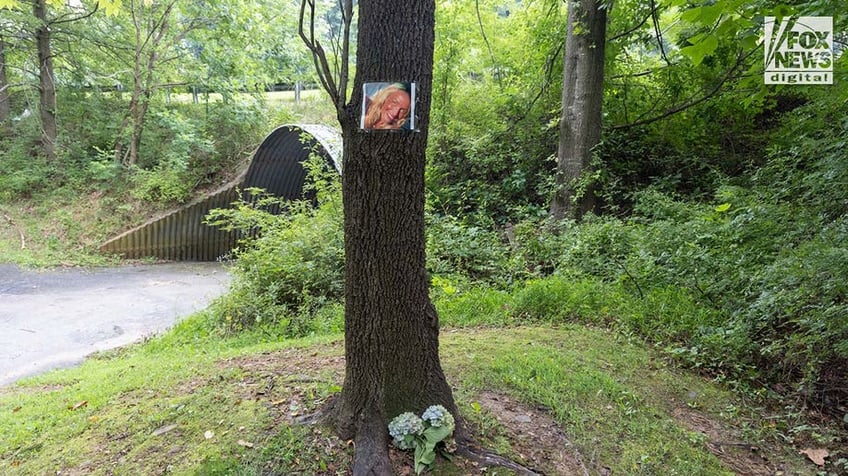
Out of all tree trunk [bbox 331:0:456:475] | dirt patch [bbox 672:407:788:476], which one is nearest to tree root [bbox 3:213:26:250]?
tree trunk [bbox 331:0:456:475]

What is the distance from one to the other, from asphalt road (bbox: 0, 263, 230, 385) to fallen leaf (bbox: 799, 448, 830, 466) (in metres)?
6.28

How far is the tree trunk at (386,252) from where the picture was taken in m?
1.77

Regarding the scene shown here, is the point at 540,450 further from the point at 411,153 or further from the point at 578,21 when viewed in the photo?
the point at 578,21

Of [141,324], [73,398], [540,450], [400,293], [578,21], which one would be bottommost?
[141,324]

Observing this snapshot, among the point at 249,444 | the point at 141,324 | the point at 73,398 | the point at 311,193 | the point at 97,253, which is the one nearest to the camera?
the point at 249,444

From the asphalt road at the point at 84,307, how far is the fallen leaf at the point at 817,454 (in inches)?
247

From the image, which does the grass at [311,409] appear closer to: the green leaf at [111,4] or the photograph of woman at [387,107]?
the photograph of woman at [387,107]

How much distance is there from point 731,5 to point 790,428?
2.11 meters

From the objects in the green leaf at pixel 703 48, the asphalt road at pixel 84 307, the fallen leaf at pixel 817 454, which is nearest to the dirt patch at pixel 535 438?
the fallen leaf at pixel 817 454

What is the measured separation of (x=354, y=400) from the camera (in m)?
1.97

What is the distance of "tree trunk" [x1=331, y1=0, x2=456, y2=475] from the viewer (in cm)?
177

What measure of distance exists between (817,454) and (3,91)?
17237mm

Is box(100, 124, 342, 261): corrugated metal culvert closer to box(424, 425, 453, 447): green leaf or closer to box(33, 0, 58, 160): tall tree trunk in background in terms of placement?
box(33, 0, 58, 160): tall tree trunk in background

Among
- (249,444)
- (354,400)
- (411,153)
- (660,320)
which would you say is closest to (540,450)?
(354,400)
